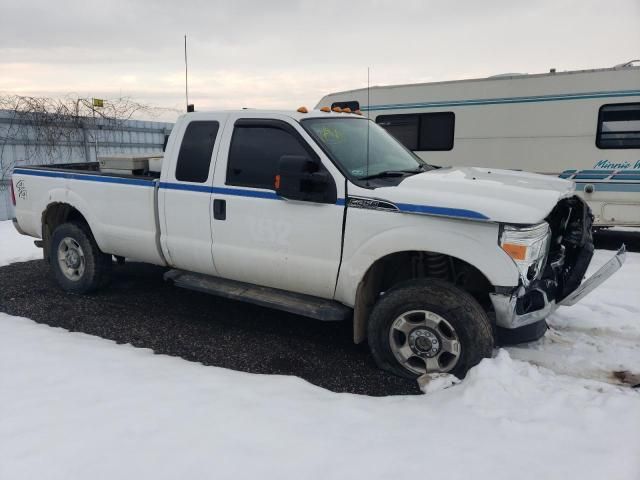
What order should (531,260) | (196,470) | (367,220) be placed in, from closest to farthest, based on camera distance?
(196,470)
(531,260)
(367,220)

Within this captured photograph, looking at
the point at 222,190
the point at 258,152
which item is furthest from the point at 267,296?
the point at 258,152

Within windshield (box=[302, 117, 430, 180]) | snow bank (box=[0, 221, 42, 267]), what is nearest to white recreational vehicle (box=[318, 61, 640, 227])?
windshield (box=[302, 117, 430, 180])

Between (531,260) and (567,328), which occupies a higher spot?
(531,260)

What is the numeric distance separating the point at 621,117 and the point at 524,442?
23.5 feet

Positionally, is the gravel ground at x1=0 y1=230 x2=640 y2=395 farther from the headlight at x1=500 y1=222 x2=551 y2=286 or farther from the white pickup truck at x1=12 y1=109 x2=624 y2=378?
the headlight at x1=500 y1=222 x2=551 y2=286

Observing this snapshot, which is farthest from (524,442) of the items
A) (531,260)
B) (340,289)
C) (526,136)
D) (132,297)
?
(526,136)

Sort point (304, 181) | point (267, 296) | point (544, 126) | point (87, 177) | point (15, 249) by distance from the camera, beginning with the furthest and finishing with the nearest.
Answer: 1. point (544, 126)
2. point (15, 249)
3. point (87, 177)
4. point (267, 296)
5. point (304, 181)

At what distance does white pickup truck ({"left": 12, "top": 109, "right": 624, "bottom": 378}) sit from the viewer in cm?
352

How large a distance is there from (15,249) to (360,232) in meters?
6.75

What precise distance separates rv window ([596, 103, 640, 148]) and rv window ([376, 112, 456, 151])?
2422mm

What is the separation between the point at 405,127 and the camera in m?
9.88

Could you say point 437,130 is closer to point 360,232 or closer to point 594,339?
point 594,339

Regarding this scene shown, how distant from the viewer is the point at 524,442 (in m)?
2.82

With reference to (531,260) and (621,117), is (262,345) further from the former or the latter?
(621,117)
